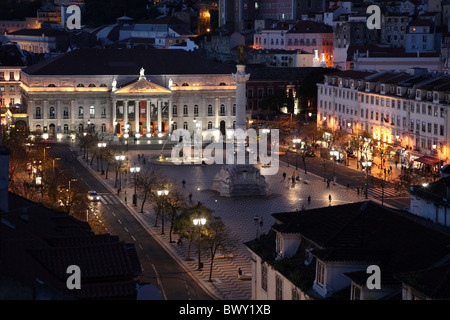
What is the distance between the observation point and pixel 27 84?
459 feet

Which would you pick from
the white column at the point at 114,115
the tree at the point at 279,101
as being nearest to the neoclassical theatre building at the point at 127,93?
the white column at the point at 114,115

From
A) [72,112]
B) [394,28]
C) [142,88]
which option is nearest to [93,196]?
[72,112]

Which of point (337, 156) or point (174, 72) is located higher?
point (174, 72)

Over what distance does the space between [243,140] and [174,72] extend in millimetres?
54331

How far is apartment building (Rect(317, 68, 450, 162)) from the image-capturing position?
9869 cm

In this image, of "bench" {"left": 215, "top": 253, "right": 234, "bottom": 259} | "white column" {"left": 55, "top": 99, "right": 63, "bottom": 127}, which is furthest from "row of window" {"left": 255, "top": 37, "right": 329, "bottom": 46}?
"bench" {"left": 215, "top": 253, "right": 234, "bottom": 259}

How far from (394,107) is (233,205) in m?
34.2

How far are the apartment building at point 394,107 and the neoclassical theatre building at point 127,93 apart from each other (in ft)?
67.0

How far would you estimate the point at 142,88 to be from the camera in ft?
460

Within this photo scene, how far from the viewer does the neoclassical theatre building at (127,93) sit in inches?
5443
